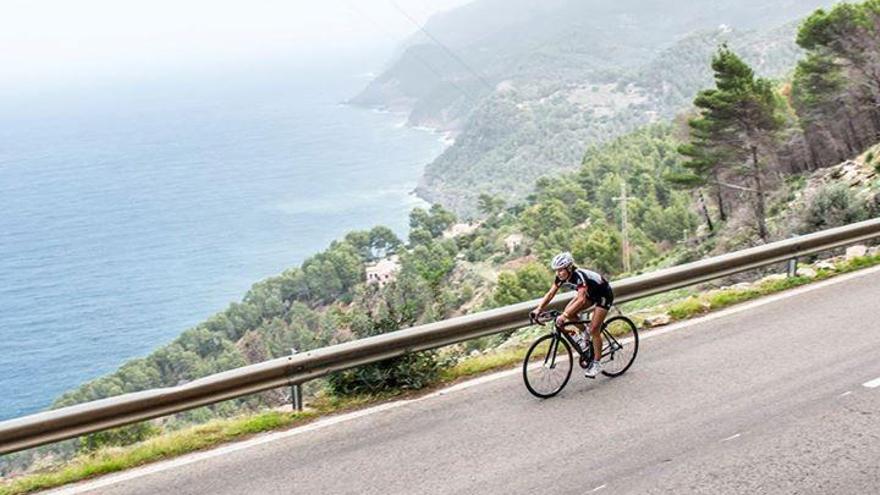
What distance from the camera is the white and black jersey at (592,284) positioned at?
7.78m

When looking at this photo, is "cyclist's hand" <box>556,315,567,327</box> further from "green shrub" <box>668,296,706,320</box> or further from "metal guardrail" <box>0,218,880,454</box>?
"green shrub" <box>668,296,706,320</box>

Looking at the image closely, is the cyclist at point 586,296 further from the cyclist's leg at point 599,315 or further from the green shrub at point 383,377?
the green shrub at point 383,377

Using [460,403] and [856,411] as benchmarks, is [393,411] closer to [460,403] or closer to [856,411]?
[460,403]

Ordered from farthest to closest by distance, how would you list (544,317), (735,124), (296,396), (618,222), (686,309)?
(618,222)
(735,124)
(686,309)
(544,317)
(296,396)

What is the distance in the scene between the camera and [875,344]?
336 inches

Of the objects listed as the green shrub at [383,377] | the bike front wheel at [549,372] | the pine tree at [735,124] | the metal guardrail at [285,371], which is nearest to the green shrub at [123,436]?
the metal guardrail at [285,371]

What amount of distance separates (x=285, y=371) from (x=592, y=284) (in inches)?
125

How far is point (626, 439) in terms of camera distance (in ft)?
21.7

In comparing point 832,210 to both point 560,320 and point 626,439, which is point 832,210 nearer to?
point 560,320

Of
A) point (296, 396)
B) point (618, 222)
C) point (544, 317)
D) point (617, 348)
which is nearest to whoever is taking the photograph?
point (296, 396)

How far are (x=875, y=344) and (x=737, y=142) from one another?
3550 cm

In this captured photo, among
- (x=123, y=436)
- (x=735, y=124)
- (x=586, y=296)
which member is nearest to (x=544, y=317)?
(x=586, y=296)

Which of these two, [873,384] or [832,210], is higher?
[832,210]

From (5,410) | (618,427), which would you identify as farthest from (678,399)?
(5,410)
